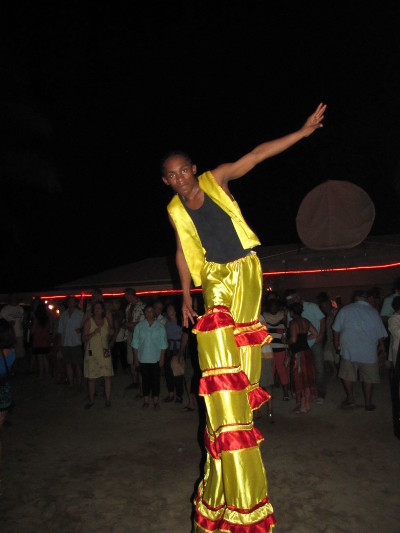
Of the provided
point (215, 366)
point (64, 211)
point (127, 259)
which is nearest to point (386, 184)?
point (127, 259)

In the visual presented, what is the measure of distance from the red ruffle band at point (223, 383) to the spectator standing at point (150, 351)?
5093 mm

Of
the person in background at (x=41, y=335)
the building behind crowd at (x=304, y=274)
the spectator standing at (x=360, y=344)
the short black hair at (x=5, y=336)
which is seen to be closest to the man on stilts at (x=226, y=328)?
the short black hair at (x=5, y=336)

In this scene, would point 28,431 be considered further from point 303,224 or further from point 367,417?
point 303,224

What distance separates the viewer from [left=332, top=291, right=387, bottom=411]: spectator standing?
756 cm

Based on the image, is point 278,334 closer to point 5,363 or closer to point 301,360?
point 301,360

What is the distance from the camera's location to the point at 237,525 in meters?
3.20

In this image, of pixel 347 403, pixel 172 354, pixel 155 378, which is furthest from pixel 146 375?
pixel 347 403

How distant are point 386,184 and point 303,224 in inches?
622

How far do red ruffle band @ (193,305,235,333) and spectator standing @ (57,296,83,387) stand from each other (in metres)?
7.13

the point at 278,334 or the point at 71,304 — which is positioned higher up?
the point at 71,304

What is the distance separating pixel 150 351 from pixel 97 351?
998mm

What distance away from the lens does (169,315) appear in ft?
30.5

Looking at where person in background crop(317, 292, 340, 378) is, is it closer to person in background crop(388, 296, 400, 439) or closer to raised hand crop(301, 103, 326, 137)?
person in background crop(388, 296, 400, 439)

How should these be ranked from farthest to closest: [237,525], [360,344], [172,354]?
1. [172,354]
2. [360,344]
3. [237,525]
